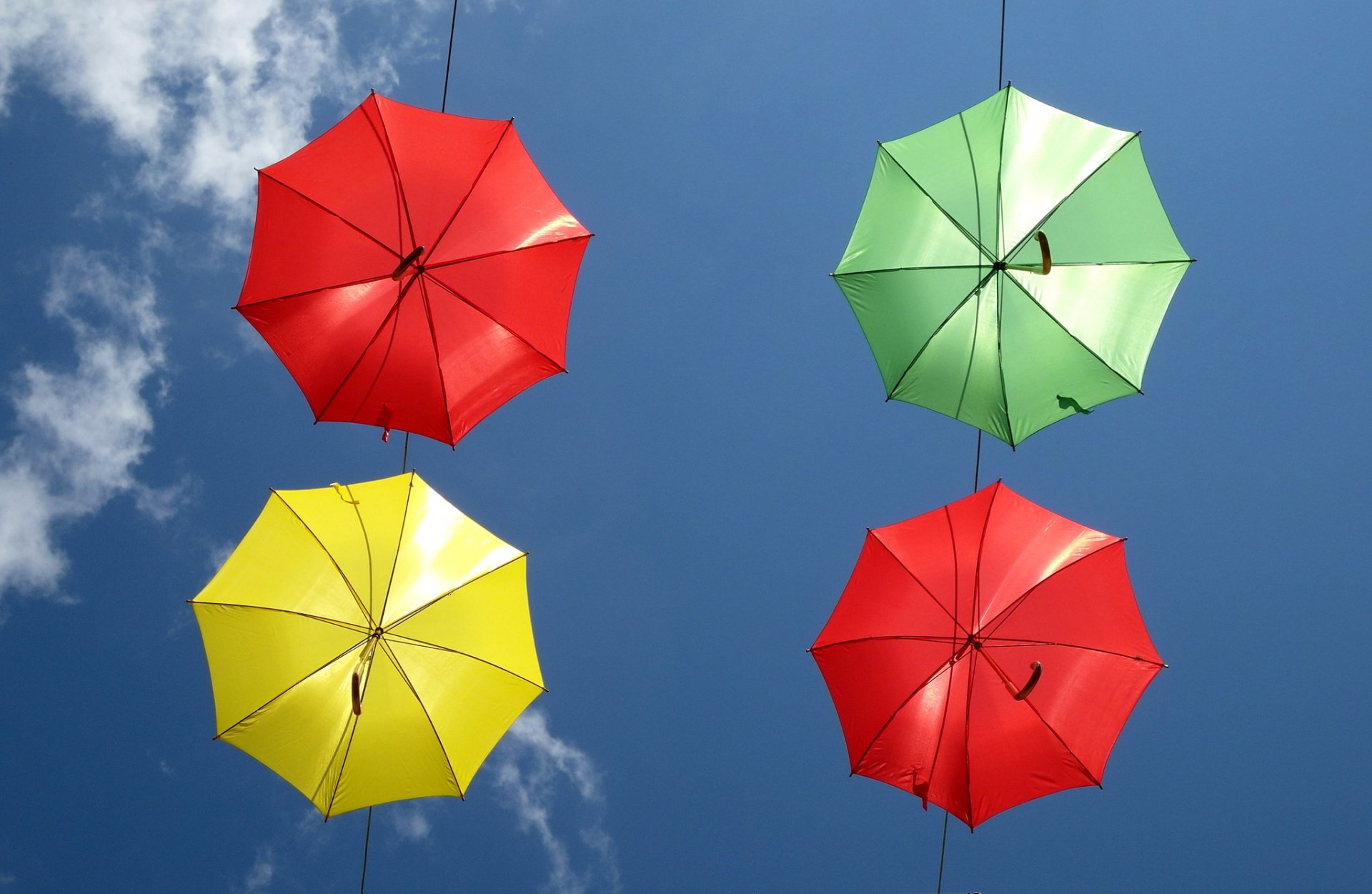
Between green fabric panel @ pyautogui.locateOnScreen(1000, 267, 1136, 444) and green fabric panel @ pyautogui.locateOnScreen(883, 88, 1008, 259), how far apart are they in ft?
2.56

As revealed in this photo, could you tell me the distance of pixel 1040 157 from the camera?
11898 mm

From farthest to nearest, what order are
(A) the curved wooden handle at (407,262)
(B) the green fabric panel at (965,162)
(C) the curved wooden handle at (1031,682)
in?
(B) the green fabric panel at (965,162), (A) the curved wooden handle at (407,262), (C) the curved wooden handle at (1031,682)

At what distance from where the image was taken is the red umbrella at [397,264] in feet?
39.0

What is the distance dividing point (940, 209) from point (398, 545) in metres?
6.89

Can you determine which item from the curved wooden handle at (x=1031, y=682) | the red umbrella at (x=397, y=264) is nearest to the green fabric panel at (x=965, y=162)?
the red umbrella at (x=397, y=264)

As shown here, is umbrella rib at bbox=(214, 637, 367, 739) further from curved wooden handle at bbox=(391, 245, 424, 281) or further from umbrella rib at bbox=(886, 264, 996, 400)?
umbrella rib at bbox=(886, 264, 996, 400)

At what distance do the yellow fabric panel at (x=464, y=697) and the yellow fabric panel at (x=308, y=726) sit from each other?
0.75 metres

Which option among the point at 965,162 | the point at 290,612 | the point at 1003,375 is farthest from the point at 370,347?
the point at 1003,375

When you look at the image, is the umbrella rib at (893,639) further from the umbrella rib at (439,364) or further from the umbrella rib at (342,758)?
the umbrella rib at (342,758)

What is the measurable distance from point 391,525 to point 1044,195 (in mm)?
7841

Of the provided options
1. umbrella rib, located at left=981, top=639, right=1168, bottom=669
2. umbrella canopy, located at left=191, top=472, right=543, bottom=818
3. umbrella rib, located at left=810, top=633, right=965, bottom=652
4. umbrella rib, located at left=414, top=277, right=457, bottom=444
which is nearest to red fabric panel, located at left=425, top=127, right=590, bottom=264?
umbrella rib, located at left=414, top=277, right=457, bottom=444

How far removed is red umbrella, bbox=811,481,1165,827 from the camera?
471 inches

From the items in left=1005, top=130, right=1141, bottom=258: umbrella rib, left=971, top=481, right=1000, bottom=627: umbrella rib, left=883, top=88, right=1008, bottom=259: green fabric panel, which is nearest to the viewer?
left=1005, top=130, right=1141, bottom=258: umbrella rib

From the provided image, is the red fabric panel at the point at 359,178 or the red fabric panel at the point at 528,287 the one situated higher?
the red fabric panel at the point at 359,178
